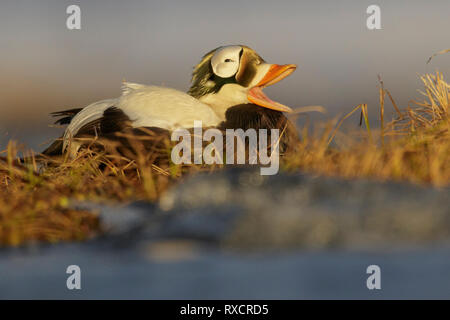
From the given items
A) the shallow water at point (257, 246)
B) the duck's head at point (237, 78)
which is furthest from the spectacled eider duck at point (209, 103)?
the shallow water at point (257, 246)

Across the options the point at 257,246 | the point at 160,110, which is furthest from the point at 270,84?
the point at 257,246

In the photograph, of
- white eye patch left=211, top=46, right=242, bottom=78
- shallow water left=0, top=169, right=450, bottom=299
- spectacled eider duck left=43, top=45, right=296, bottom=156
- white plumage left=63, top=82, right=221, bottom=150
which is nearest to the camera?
shallow water left=0, top=169, right=450, bottom=299

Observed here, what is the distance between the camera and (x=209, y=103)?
19.3ft

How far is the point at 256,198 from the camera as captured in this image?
342cm

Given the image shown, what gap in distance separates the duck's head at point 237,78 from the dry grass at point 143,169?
3.01 ft

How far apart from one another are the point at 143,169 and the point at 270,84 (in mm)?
1917

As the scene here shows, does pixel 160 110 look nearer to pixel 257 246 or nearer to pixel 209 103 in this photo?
pixel 209 103

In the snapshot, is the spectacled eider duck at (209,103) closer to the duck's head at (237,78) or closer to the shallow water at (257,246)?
the duck's head at (237,78)

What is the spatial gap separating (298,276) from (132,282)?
2.40 ft

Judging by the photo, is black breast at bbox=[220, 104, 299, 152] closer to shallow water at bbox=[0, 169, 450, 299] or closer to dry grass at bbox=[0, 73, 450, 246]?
dry grass at bbox=[0, 73, 450, 246]

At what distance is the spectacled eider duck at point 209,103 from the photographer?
5.41m

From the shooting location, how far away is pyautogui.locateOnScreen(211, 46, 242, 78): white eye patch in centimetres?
579

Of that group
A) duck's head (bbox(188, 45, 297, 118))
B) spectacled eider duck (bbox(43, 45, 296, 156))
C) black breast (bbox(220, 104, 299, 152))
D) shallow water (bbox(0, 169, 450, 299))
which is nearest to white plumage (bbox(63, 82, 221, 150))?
spectacled eider duck (bbox(43, 45, 296, 156))

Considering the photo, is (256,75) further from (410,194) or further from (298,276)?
(298,276)
